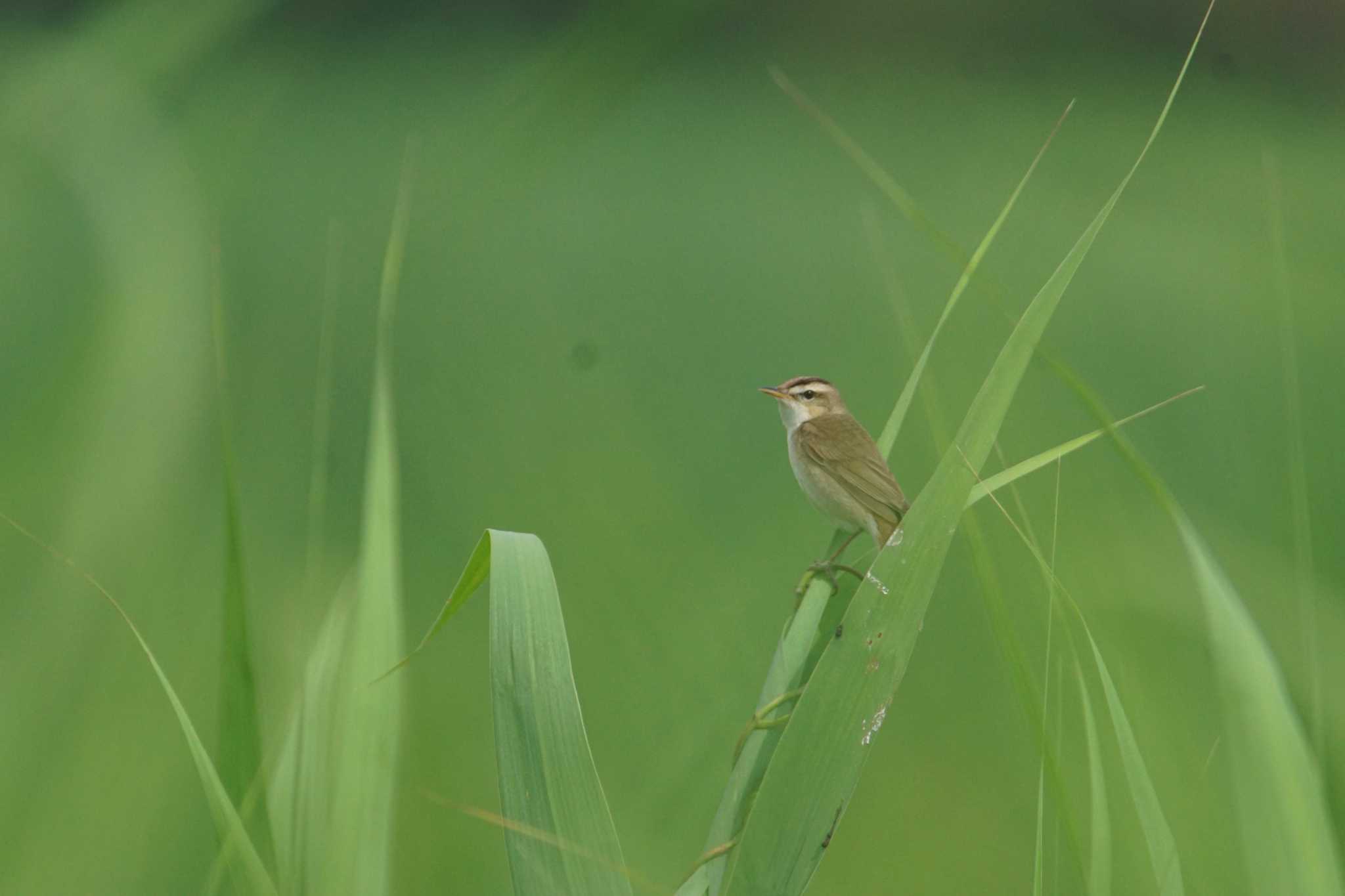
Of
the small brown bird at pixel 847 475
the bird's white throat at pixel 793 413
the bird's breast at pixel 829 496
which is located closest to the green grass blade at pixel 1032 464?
the small brown bird at pixel 847 475

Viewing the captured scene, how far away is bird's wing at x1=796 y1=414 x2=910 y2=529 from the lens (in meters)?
0.81

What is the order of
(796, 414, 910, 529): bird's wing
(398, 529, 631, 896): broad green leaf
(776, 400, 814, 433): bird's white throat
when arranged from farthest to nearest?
1. (776, 400, 814, 433): bird's white throat
2. (796, 414, 910, 529): bird's wing
3. (398, 529, 631, 896): broad green leaf

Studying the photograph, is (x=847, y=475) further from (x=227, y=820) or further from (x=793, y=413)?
(x=227, y=820)

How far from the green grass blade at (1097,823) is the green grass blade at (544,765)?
22cm

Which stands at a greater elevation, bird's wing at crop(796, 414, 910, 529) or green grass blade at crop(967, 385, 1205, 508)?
bird's wing at crop(796, 414, 910, 529)

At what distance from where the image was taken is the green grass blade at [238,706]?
476 mm

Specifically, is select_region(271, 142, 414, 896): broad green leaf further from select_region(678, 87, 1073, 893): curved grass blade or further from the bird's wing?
the bird's wing

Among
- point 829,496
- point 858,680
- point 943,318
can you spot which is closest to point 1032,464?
point 943,318

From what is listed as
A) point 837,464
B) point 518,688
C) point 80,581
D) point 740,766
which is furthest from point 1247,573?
point 80,581

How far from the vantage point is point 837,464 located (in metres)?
0.87

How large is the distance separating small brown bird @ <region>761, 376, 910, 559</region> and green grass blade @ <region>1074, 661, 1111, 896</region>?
28cm

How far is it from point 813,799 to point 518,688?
0.14 m

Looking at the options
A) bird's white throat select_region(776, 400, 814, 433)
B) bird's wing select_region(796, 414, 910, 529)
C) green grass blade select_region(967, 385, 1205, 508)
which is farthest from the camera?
bird's white throat select_region(776, 400, 814, 433)

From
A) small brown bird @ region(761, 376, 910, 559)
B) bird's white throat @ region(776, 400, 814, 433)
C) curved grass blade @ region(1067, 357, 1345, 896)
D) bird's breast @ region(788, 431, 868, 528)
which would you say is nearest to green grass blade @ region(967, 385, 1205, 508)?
curved grass blade @ region(1067, 357, 1345, 896)
